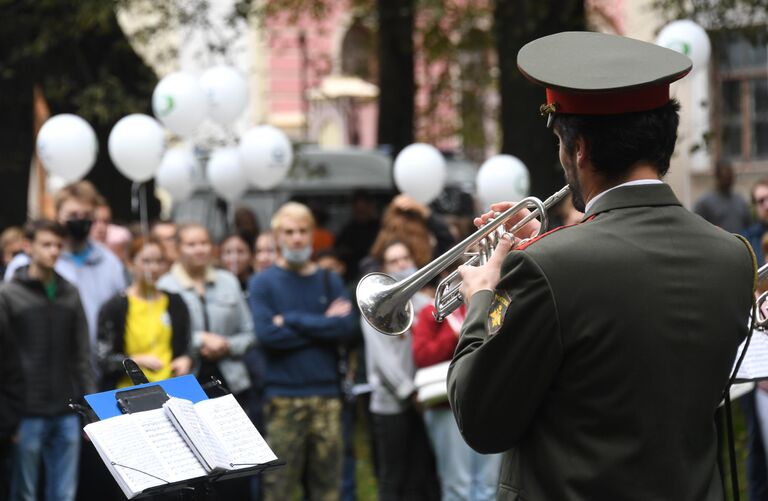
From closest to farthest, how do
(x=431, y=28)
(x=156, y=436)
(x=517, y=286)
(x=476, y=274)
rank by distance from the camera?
(x=517, y=286), (x=476, y=274), (x=156, y=436), (x=431, y=28)

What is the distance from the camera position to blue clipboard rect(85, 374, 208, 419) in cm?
369

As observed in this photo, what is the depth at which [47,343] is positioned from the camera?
24.2 feet

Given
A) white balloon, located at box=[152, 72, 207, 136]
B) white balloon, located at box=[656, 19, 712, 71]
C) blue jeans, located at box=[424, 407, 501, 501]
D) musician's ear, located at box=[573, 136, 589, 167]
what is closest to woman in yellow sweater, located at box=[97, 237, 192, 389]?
blue jeans, located at box=[424, 407, 501, 501]

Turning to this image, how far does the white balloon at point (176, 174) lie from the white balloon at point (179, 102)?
994 mm

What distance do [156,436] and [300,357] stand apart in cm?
376

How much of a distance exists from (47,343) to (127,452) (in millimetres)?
3977

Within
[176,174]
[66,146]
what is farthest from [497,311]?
[176,174]

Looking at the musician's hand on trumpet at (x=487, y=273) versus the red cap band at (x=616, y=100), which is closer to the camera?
the red cap band at (x=616, y=100)

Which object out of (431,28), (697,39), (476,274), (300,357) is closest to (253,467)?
(476,274)

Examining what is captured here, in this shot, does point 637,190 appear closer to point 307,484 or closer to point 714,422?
point 714,422

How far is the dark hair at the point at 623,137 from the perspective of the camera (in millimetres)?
2965

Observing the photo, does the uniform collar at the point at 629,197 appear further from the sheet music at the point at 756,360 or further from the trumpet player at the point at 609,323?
the sheet music at the point at 756,360

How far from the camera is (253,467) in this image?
3707 millimetres

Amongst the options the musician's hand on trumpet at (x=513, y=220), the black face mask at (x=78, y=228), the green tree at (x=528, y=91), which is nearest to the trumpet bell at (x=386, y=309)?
the musician's hand on trumpet at (x=513, y=220)
